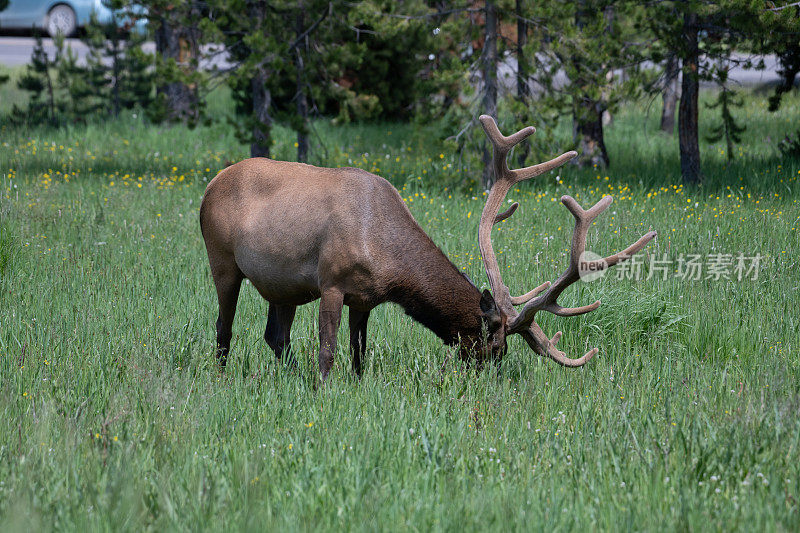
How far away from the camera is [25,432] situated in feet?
13.3

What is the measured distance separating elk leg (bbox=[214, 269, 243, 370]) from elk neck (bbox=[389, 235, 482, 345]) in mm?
1251

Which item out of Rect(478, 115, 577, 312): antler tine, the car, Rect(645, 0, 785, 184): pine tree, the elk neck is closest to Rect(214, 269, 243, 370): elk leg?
the elk neck

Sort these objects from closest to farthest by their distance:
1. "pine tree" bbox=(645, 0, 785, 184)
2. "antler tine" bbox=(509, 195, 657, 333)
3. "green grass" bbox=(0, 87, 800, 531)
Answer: "green grass" bbox=(0, 87, 800, 531) → "antler tine" bbox=(509, 195, 657, 333) → "pine tree" bbox=(645, 0, 785, 184)

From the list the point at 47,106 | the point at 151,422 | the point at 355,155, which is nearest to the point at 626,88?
the point at 355,155

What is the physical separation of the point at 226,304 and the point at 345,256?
1.19 m

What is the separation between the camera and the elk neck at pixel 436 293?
17.3 feet

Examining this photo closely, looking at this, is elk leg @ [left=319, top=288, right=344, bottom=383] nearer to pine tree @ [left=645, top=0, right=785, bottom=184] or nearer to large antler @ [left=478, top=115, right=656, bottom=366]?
large antler @ [left=478, top=115, right=656, bottom=366]

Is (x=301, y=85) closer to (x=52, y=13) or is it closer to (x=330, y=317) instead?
(x=330, y=317)

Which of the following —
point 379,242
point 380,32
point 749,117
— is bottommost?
point 749,117

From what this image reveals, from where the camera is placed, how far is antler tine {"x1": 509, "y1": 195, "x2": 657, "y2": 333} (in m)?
4.88

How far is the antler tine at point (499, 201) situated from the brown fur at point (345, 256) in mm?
134

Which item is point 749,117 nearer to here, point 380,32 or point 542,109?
point 542,109

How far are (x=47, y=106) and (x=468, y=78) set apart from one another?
1038cm

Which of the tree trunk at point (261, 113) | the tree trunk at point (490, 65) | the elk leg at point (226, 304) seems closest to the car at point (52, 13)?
the tree trunk at point (261, 113)
